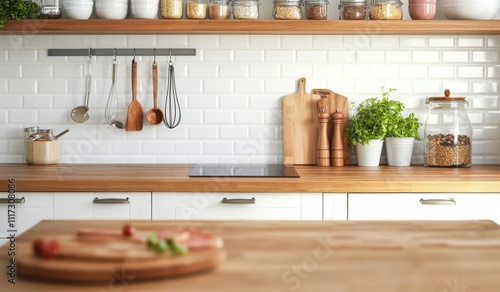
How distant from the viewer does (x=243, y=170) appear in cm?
399

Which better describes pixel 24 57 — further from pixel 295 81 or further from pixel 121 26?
pixel 295 81

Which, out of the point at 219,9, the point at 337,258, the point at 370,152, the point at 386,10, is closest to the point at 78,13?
the point at 219,9

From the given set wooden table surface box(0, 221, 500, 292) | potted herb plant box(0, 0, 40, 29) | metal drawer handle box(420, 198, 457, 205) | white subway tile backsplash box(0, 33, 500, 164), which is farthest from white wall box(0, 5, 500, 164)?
wooden table surface box(0, 221, 500, 292)

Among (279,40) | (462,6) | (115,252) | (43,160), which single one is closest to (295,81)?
(279,40)

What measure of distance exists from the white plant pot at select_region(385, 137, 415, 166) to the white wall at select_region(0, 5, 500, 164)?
0.18 metres

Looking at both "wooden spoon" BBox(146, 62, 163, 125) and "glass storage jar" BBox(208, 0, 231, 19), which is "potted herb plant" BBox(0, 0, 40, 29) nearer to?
"wooden spoon" BBox(146, 62, 163, 125)

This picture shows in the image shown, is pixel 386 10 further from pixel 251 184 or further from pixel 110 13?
pixel 110 13

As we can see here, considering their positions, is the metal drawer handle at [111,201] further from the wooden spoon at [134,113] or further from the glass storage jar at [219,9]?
the glass storage jar at [219,9]

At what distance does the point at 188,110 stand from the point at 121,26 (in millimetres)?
666

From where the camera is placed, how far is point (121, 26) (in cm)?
400

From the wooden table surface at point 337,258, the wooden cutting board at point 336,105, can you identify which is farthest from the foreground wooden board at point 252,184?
the wooden table surface at point 337,258

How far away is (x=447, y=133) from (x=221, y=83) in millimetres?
1349

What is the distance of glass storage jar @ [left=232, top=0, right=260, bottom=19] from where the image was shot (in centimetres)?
406

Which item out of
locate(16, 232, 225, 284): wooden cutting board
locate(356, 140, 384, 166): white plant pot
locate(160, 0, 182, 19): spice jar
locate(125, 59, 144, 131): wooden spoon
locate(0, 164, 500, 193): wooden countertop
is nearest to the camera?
locate(16, 232, 225, 284): wooden cutting board
